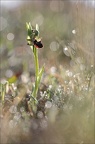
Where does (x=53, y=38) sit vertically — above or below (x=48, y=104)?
above

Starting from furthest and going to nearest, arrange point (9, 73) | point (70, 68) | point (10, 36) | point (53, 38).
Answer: point (10, 36) < point (53, 38) < point (9, 73) < point (70, 68)

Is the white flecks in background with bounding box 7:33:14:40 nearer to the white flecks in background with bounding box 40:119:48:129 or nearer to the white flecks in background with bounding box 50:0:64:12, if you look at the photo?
the white flecks in background with bounding box 50:0:64:12

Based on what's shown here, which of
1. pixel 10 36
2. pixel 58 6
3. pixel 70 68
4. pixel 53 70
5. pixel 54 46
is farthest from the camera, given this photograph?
pixel 58 6

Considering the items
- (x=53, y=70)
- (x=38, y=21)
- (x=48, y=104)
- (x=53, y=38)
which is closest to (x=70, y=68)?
(x=53, y=70)

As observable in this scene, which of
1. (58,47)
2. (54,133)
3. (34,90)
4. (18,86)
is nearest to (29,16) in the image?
(58,47)

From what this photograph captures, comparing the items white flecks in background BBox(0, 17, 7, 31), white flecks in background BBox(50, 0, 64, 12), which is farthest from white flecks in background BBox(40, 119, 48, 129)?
white flecks in background BBox(50, 0, 64, 12)

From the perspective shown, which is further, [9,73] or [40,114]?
[9,73]

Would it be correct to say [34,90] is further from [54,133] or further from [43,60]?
[43,60]

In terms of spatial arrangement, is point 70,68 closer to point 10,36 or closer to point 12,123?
point 12,123

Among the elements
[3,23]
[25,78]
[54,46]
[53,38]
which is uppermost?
[3,23]
